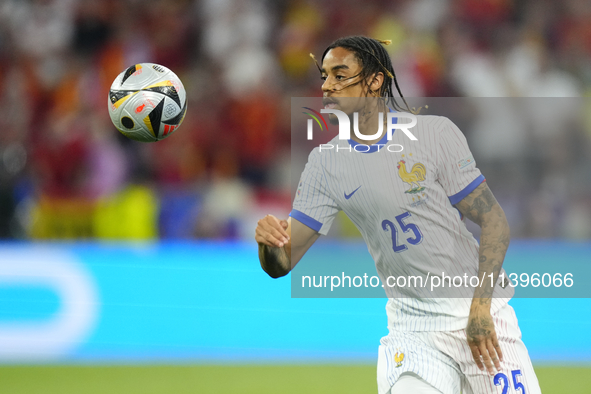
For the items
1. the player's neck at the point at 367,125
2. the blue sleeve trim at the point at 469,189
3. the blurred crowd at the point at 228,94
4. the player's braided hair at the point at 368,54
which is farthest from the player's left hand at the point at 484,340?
the blurred crowd at the point at 228,94

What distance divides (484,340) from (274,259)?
102cm

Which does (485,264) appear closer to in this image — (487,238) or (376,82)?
(487,238)

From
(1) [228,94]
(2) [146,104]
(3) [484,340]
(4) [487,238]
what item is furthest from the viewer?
(1) [228,94]

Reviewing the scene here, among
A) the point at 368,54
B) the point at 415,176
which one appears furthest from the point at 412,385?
the point at 368,54

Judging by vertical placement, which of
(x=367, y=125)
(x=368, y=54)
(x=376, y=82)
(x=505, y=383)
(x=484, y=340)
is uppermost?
(x=368, y=54)

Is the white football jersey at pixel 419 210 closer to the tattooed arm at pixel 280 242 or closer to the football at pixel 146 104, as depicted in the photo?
the tattooed arm at pixel 280 242

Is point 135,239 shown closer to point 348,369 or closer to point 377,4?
point 348,369

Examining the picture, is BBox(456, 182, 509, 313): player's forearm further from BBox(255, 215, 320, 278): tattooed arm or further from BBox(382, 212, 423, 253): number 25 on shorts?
BBox(255, 215, 320, 278): tattooed arm

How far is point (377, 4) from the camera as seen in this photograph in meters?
11.7

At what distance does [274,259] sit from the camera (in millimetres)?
3660

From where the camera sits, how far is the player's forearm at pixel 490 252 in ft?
11.5

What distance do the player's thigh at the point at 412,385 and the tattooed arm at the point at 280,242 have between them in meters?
0.74

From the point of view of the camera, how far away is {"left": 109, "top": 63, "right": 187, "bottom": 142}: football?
4.41 m

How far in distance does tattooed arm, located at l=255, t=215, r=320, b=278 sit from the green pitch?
10.1 ft
